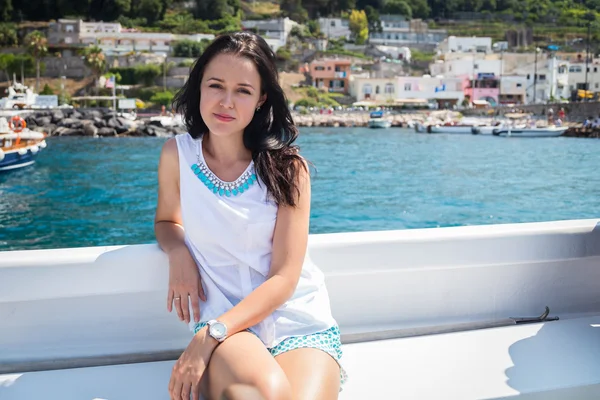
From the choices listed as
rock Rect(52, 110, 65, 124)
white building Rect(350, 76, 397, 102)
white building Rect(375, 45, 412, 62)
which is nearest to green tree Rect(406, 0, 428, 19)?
white building Rect(375, 45, 412, 62)

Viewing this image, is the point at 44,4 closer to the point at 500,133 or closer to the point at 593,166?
the point at 500,133

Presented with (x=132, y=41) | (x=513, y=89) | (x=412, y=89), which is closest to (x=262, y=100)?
(x=412, y=89)

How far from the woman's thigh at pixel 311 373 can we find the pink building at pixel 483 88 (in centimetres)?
4873

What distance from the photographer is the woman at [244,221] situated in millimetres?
1195

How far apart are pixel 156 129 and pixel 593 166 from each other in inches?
762

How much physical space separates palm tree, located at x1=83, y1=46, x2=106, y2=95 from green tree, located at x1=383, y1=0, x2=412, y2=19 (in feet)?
114

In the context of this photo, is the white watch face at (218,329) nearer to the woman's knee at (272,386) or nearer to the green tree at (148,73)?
the woman's knee at (272,386)

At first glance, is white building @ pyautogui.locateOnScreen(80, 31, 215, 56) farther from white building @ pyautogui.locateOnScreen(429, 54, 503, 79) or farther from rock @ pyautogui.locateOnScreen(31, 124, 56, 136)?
white building @ pyautogui.locateOnScreen(429, 54, 503, 79)

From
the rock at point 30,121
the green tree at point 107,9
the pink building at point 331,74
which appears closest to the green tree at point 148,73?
the pink building at point 331,74

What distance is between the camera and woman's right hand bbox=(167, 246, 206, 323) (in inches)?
50.7

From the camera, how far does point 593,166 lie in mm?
18516

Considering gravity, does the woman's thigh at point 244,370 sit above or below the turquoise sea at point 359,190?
above

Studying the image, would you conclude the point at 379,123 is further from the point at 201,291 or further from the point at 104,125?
the point at 201,291

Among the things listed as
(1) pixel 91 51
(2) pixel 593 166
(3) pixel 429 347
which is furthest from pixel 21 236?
(1) pixel 91 51
